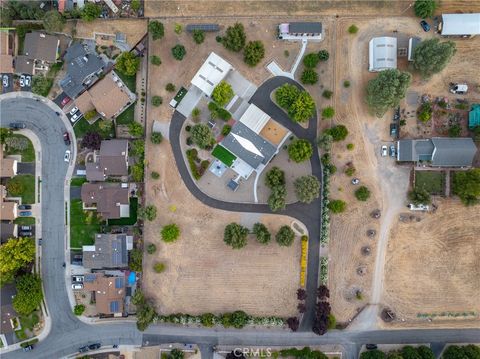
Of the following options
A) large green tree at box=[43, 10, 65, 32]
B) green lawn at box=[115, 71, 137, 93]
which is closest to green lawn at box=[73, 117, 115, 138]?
green lawn at box=[115, 71, 137, 93]

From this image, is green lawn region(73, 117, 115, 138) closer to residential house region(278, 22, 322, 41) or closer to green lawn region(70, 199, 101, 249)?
green lawn region(70, 199, 101, 249)

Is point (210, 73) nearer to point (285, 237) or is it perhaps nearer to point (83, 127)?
point (83, 127)

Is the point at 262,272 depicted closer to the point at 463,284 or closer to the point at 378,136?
the point at 378,136

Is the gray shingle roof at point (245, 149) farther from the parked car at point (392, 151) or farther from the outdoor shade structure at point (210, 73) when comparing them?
the parked car at point (392, 151)

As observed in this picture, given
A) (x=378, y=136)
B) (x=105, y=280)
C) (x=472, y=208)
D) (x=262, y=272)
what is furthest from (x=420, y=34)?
(x=105, y=280)

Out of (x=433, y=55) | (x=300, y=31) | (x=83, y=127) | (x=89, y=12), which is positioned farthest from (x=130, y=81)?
(x=433, y=55)

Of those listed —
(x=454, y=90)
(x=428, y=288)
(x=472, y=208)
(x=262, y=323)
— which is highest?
(x=454, y=90)

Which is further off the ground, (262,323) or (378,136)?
(378,136)

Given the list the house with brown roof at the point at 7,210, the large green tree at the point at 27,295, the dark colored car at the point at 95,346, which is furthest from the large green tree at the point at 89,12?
the dark colored car at the point at 95,346
